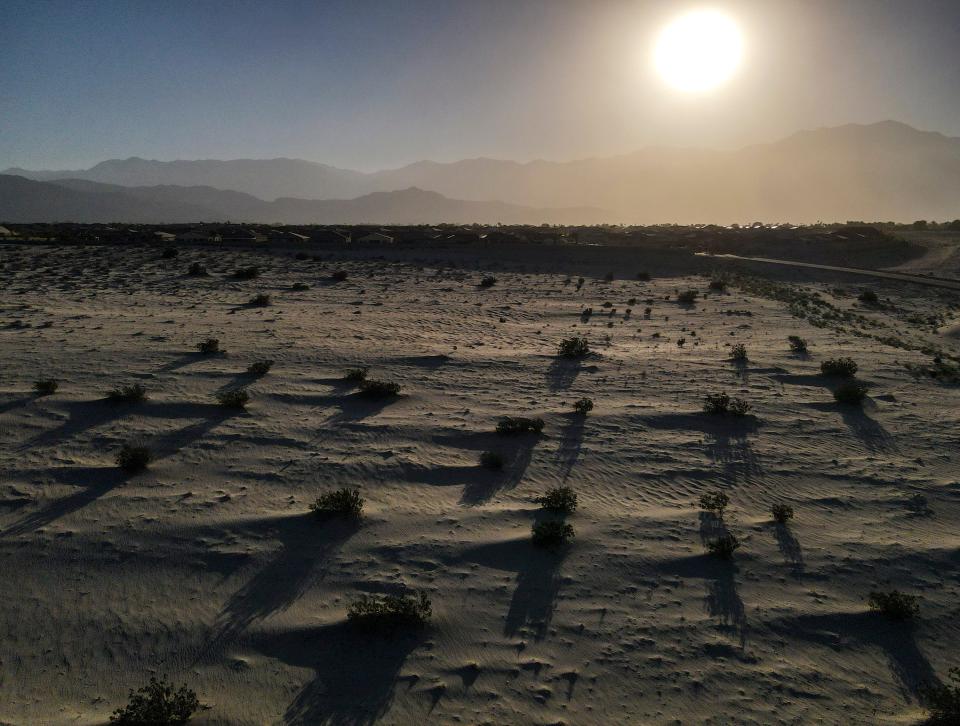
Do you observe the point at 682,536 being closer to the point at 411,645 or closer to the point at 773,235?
the point at 411,645

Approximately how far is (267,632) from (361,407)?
735cm

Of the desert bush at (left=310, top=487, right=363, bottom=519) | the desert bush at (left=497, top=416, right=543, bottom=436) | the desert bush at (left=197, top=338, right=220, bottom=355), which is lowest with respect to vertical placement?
the desert bush at (left=310, top=487, right=363, bottom=519)

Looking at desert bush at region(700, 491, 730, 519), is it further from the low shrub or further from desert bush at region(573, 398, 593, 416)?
the low shrub

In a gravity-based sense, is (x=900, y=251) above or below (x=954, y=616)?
above

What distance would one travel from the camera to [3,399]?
12.6 meters

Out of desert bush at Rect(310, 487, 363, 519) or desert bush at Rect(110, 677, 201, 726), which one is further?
desert bush at Rect(310, 487, 363, 519)

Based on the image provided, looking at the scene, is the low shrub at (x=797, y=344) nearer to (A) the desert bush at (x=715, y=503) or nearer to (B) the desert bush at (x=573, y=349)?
(B) the desert bush at (x=573, y=349)

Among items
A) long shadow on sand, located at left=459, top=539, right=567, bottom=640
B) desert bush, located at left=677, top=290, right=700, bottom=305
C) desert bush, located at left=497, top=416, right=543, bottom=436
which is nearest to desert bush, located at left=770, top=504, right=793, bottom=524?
long shadow on sand, located at left=459, top=539, right=567, bottom=640

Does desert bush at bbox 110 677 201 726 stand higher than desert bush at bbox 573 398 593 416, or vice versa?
desert bush at bbox 573 398 593 416

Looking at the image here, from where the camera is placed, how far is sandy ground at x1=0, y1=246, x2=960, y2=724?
A: 5992mm

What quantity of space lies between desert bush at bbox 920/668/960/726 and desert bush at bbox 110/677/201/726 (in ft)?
26.2

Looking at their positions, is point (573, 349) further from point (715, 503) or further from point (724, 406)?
point (715, 503)

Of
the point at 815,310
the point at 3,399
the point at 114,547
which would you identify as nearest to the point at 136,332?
the point at 3,399

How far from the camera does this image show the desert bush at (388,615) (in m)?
6.64
